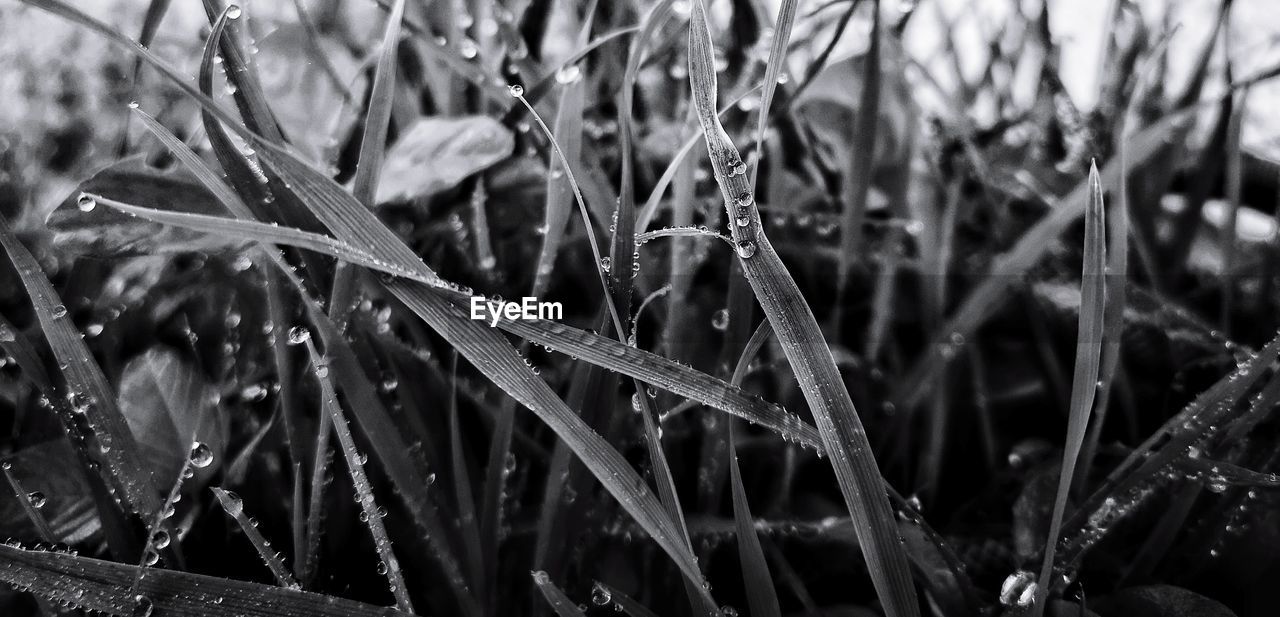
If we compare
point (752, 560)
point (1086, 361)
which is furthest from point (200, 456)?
point (1086, 361)

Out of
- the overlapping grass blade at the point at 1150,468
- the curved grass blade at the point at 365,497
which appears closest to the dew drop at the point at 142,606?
the curved grass blade at the point at 365,497

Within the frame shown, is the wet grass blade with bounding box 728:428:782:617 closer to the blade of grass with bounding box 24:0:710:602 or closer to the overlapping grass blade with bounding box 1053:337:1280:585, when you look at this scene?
the blade of grass with bounding box 24:0:710:602

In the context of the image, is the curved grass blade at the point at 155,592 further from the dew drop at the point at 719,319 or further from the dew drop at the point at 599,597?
the dew drop at the point at 719,319

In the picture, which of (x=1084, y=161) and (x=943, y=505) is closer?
(x=943, y=505)

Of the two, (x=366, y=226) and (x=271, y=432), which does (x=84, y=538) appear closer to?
(x=271, y=432)

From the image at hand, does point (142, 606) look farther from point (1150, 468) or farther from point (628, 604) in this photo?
point (1150, 468)

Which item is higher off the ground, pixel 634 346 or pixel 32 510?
pixel 634 346

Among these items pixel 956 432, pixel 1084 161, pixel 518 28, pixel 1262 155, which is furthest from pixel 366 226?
pixel 1262 155
